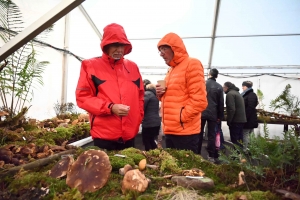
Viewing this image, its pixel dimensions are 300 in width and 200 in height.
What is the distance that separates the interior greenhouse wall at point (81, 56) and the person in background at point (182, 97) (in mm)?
3352

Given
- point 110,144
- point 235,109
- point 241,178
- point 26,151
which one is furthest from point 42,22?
point 235,109

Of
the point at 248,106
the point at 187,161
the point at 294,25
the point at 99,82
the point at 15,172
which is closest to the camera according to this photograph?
the point at 15,172

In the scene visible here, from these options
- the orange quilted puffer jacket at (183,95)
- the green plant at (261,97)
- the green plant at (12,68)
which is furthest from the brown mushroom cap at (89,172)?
the green plant at (261,97)

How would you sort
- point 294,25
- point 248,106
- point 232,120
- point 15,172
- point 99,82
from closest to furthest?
point 15,172 < point 99,82 < point 232,120 < point 248,106 < point 294,25

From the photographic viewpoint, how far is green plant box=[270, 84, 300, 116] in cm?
755

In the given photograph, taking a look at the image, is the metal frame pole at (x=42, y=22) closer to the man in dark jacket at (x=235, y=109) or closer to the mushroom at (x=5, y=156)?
the mushroom at (x=5, y=156)

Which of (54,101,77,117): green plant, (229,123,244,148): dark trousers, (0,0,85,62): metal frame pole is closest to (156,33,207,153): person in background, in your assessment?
(0,0,85,62): metal frame pole

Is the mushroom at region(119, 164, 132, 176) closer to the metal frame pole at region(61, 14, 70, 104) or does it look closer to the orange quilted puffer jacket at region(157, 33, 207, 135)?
the orange quilted puffer jacket at region(157, 33, 207, 135)

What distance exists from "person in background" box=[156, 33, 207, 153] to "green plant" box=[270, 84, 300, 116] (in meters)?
6.37

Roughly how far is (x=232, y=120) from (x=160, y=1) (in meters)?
3.99

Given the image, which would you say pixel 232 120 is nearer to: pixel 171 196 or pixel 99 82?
pixel 99 82

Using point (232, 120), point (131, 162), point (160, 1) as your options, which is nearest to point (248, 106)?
point (232, 120)

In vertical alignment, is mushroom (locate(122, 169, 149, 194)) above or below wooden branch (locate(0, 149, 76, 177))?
above

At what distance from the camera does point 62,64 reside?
237 inches
